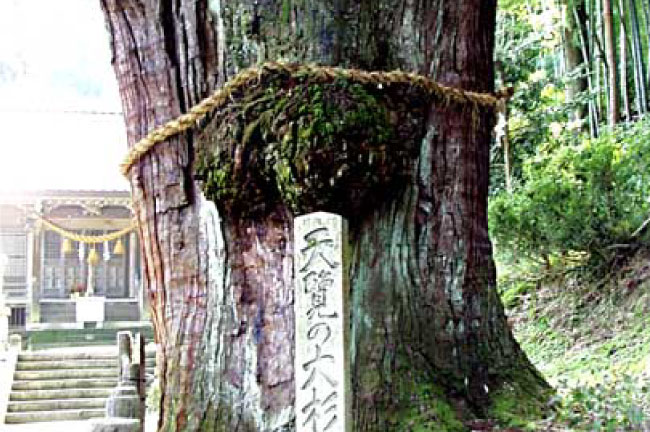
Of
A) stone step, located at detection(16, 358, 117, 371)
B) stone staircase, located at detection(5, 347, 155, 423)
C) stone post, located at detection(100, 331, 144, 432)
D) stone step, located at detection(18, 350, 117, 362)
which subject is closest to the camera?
stone post, located at detection(100, 331, 144, 432)

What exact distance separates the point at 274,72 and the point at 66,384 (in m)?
10.1

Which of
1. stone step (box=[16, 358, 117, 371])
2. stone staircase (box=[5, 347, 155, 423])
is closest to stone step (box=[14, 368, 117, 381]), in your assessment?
stone staircase (box=[5, 347, 155, 423])

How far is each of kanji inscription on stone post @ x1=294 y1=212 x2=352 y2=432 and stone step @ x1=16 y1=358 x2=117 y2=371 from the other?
10.6m

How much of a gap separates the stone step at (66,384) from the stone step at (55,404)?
0.46 metres

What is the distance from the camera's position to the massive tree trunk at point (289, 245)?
8.70ft

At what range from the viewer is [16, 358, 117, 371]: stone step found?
12117 millimetres

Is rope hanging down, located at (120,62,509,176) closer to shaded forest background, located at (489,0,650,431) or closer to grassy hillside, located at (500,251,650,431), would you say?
shaded forest background, located at (489,0,650,431)

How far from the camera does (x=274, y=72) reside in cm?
262

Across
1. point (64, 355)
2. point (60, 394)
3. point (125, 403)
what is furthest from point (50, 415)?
point (125, 403)

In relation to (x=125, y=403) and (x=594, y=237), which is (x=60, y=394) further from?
(x=594, y=237)

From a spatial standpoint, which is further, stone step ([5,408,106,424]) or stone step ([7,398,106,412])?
stone step ([7,398,106,412])

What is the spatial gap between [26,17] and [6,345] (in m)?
21.8

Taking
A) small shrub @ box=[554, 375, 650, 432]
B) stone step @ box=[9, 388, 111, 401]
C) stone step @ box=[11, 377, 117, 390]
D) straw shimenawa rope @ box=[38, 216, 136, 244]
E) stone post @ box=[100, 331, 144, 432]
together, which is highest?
straw shimenawa rope @ box=[38, 216, 136, 244]

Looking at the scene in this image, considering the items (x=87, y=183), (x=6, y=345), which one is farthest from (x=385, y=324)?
(x=87, y=183)
